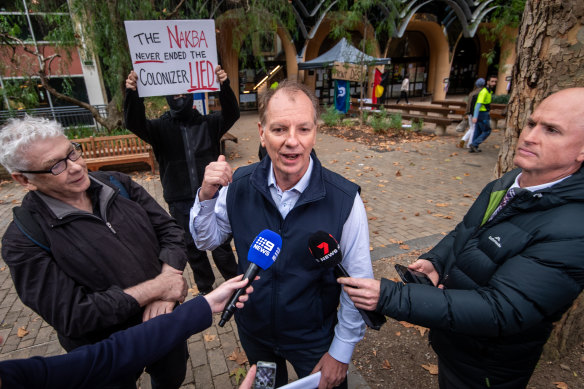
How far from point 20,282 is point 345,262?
165cm

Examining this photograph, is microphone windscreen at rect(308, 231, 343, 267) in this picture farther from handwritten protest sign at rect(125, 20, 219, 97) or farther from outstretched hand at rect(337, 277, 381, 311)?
handwritten protest sign at rect(125, 20, 219, 97)

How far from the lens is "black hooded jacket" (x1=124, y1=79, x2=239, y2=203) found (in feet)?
10.8

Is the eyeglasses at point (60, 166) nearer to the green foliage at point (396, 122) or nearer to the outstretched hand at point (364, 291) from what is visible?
the outstretched hand at point (364, 291)

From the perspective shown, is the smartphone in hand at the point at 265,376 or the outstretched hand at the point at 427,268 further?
the outstretched hand at the point at 427,268

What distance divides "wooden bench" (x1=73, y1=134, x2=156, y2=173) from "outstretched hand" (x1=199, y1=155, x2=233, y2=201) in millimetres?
7331

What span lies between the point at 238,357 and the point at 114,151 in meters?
7.19

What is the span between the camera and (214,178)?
1.63m

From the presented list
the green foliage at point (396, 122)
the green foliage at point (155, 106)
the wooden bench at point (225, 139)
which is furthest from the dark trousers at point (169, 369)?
the green foliage at point (396, 122)

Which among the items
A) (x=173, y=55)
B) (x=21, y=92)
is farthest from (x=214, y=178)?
(x=21, y=92)

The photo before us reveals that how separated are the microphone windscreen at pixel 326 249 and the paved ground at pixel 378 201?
180cm

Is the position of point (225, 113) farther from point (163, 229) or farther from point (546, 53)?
point (546, 53)

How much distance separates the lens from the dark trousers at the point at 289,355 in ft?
5.90

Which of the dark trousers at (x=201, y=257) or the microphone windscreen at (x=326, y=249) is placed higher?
the microphone windscreen at (x=326, y=249)

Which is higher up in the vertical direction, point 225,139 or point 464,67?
point 464,67
